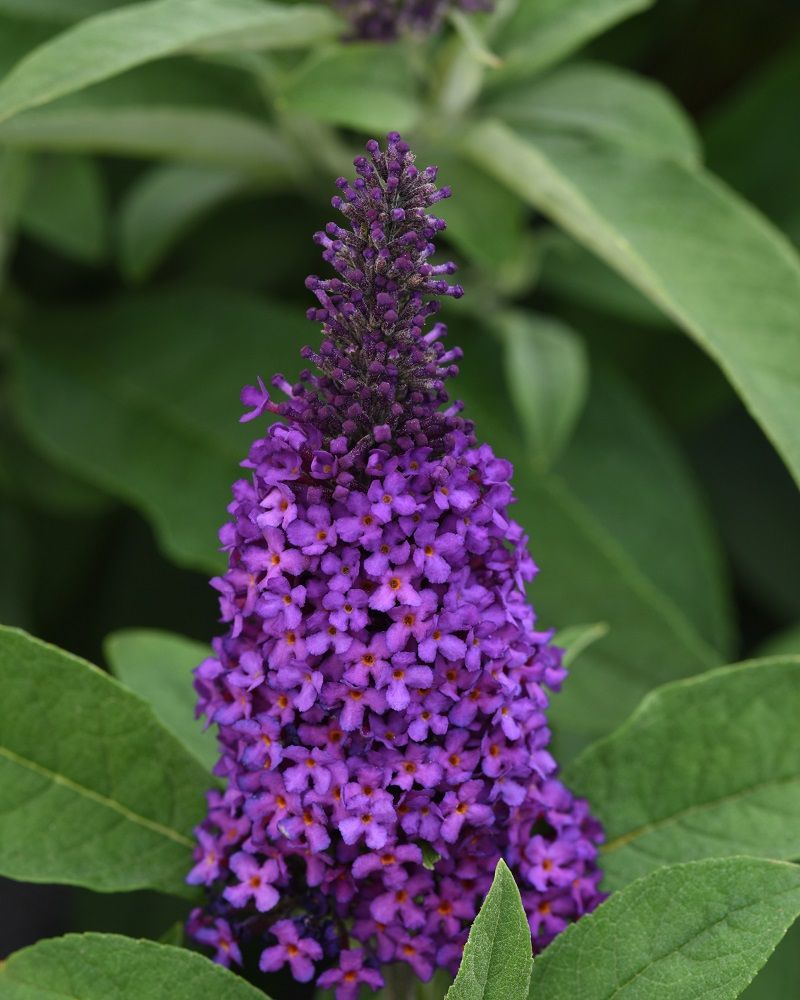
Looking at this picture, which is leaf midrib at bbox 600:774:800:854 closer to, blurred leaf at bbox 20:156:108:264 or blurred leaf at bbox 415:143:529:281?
blurred leaf at bbox 415:143:529:281

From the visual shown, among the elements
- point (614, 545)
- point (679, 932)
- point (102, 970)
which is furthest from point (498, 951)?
point (614, 545)

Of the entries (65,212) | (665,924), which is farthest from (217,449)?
(665,924)

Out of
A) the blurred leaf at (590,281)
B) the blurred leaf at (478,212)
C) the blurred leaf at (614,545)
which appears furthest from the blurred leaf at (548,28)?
the blurred leaf at (614,545)

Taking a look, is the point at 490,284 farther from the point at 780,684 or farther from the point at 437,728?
the point at 437,728

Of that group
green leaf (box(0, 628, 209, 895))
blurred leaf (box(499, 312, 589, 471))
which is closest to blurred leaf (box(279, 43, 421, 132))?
blurred leaf (box(499, 312, 589, 471))

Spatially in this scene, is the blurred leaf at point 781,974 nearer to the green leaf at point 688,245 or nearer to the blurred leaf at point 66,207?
the green leaf at point 688,245
